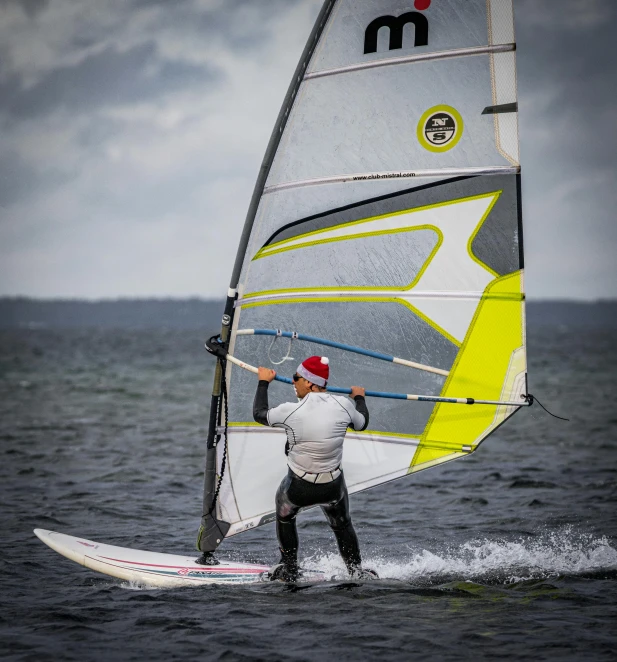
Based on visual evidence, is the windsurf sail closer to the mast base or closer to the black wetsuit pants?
the mast base

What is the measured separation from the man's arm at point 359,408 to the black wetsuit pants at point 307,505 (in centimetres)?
45

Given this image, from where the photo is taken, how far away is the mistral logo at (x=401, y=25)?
6.60m

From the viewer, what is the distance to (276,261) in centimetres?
707

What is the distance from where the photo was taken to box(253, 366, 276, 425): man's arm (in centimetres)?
658

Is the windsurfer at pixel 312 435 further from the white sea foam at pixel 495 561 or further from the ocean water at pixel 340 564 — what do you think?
the white sea foam at pixel 495 561

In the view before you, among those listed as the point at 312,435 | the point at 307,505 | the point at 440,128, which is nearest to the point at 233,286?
the point at 312,435

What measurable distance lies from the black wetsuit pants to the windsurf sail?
333 mm

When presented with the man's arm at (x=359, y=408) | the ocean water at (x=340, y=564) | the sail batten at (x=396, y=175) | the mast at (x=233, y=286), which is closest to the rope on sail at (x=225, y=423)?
the mast at (x=233, y=286)

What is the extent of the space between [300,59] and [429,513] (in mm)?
6251

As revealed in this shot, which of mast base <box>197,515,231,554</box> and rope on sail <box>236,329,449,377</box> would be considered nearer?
rope on sail <box>236,329,449,377</box>

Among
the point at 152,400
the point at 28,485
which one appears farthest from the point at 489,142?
the point at 152,400

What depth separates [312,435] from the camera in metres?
6.61

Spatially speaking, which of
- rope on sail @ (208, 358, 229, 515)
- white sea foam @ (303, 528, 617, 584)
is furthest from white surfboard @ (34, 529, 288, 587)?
white sea foam @ (303, 528, 617, 584)

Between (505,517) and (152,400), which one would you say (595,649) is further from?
(152,400)
